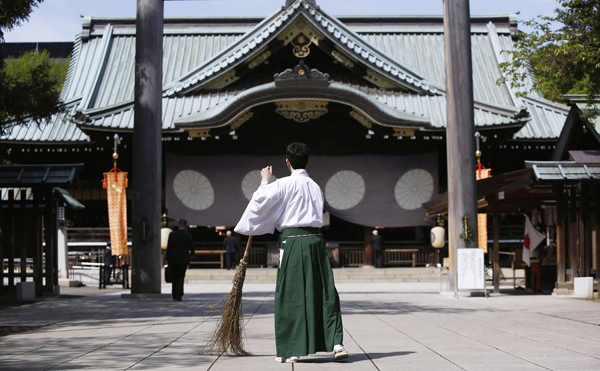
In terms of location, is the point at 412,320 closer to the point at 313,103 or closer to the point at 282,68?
the point at 313,103

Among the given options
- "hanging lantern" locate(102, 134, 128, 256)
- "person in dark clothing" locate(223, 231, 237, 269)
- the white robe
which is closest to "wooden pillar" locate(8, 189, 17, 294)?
"hanging lantern" locate(102, 134, 128, 256)

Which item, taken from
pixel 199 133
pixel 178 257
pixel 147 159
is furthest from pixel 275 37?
pixel 178 257

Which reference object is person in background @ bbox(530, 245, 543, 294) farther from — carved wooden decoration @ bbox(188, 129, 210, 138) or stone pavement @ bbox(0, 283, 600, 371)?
carved wooden decoration @ bbox(188, 129, 210, 138)

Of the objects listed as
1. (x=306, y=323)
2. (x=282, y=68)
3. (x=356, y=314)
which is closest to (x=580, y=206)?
(x=356, y=314)

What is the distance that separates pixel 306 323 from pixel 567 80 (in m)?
9.38

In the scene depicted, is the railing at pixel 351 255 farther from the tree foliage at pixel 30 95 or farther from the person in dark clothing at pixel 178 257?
the tree foliage at pixel 30 95

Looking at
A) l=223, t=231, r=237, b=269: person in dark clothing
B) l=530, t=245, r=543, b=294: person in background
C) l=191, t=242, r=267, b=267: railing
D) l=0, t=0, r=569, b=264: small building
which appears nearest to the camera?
l=530, t=245, r=543, b=294: person in background

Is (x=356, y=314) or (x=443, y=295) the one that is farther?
(x=443, y=295)

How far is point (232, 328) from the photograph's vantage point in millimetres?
8047

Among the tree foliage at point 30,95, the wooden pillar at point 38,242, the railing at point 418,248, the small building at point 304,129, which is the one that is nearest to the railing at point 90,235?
the small building at point 304,129

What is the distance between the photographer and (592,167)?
650 inches

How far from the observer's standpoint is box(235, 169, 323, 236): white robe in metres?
7.85

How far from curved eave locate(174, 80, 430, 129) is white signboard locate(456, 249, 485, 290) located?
33.5 ft

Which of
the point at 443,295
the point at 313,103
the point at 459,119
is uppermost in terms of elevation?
the point at 313,103
